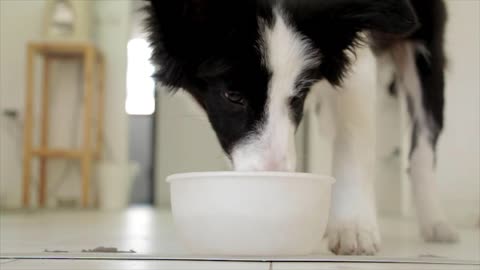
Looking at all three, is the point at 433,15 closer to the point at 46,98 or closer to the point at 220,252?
the point at 220,252

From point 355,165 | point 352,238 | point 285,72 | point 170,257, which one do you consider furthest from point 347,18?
point 170,257

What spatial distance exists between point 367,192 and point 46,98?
3445 mm

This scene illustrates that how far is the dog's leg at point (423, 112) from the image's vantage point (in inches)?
67.7

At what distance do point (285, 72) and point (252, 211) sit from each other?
0.32m

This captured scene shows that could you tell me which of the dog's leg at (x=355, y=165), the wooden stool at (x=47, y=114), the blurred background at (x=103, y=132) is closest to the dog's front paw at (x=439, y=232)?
the dog's leg at (x=355, y=165)

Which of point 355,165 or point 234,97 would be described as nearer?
point 234,97

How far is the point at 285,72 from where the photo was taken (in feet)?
3.73

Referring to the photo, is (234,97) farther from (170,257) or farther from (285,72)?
(170,257)

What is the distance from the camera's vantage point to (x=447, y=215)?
1.62 metres

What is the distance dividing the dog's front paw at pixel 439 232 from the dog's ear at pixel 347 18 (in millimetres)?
507

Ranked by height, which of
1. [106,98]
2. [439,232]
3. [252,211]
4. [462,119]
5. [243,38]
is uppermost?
[106,98]

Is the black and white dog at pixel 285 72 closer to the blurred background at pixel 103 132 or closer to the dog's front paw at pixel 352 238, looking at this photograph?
the dog's front paw at pixel 352 238

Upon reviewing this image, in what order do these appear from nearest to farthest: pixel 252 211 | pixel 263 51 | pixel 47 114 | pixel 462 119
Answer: pixel 252 211, pixel 263 51, pixel 462 119, pixel 47 114

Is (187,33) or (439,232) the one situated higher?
(187,33)
